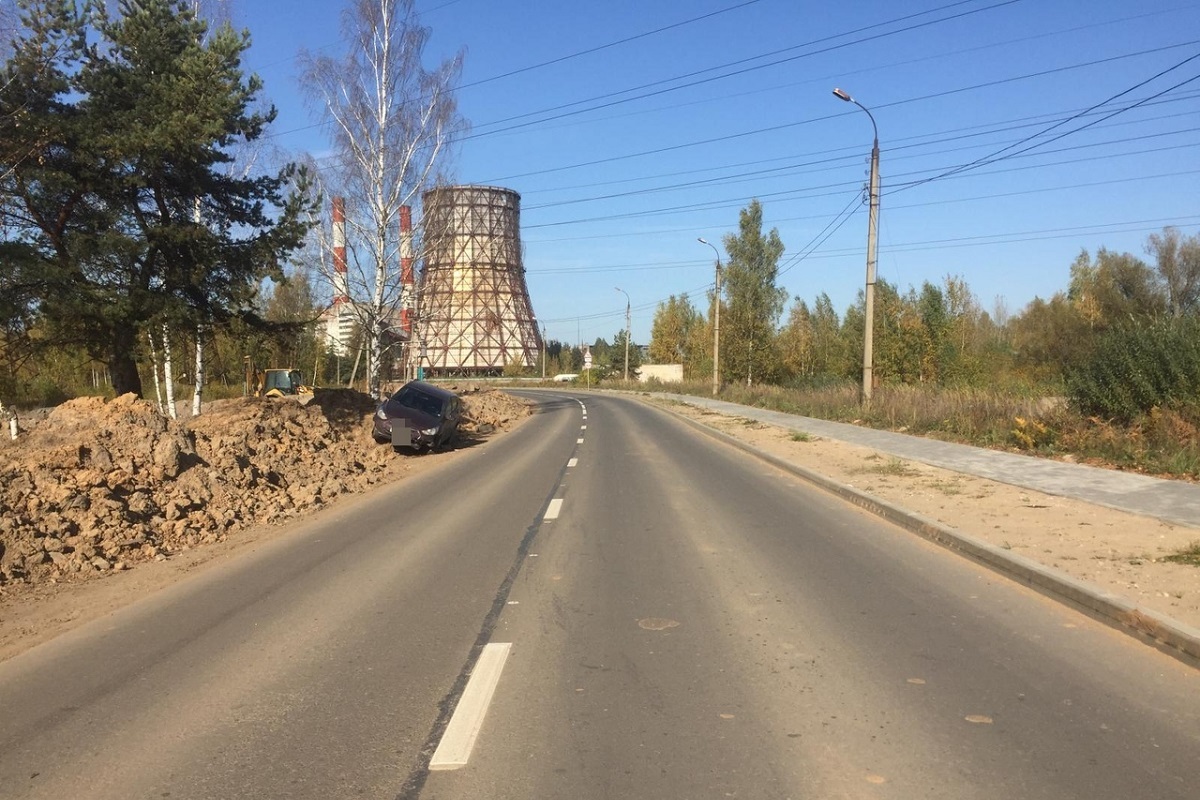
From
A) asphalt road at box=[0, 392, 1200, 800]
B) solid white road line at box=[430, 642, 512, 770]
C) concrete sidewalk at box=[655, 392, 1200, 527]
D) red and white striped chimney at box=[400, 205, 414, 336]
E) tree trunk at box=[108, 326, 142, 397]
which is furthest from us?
red and white striped chimney at box=[400, 205, 414, 336]

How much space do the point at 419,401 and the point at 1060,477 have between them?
1450 centimetres

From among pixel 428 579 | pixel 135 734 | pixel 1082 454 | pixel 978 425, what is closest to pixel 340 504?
pixel 428 579

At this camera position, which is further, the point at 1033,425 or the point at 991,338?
the point at 991,338

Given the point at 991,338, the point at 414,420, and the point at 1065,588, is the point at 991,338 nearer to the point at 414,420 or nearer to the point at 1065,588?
the point at 414,420

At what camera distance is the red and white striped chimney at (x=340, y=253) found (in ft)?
94.4

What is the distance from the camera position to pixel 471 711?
A: 4465 mm

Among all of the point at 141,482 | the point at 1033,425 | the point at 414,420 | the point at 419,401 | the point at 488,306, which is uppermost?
the point at 488,306

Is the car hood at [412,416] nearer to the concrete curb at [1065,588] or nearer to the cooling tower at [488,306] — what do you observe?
the concrete curb at [1065,588]

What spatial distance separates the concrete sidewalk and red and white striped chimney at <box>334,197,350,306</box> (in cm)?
1733

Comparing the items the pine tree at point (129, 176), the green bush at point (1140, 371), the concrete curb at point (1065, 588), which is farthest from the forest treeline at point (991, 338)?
the pine tree at point (129, 176)

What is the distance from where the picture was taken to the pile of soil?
8828 millimetres

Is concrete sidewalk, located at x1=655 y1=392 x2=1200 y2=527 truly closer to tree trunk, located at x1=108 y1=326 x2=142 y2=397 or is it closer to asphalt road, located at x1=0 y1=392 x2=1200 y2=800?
asphalt road, located at x1=0 y1=392 x2=1200 y2=800

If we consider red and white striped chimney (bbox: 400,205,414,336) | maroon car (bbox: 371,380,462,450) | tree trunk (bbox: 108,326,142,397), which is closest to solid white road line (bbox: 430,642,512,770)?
tree trunk (bbox: 108,326,142,397)

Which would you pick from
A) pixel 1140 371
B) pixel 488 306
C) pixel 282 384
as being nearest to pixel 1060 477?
pixel 1140 371
